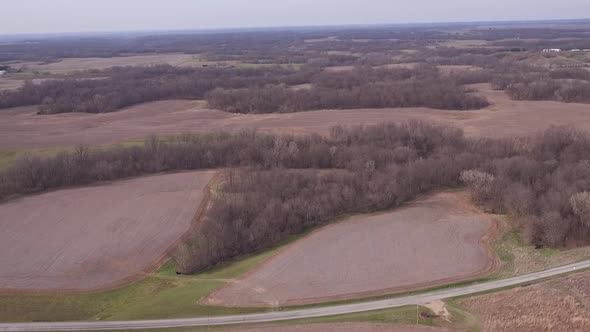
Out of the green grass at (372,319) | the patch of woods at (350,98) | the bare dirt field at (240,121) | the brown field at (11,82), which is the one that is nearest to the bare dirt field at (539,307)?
the green grass at (372,319)

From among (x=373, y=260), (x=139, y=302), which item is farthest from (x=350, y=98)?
(x=139, y=302)

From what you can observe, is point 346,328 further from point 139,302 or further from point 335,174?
point 335,174

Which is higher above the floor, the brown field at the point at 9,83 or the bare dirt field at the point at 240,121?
the brown field at the point at 9,83

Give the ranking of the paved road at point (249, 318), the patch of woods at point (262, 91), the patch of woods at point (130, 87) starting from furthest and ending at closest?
the patch of woods at point (130, 87)
the patch of woods at point (262, 91)
the paved road at point (249, 318)

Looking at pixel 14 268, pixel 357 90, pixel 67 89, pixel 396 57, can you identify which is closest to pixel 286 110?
pixel 357 90

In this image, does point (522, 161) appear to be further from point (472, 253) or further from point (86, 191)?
point (86, 191)

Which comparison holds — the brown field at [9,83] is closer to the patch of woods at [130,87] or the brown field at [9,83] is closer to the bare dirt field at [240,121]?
the patch of woods at [130,87]

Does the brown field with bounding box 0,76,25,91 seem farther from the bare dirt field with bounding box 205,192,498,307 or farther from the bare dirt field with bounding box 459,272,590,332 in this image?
the bare dirt field with bounding box 459,272,590,332
